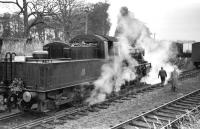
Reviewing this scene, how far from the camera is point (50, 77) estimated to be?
28.3 ft

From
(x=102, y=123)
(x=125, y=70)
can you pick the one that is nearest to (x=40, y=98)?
(x=102, y=123)

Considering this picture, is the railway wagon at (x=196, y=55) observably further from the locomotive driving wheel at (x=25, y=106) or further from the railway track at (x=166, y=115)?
the locomotive driving wheel at (x=25, y=106)

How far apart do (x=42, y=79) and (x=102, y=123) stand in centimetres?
242

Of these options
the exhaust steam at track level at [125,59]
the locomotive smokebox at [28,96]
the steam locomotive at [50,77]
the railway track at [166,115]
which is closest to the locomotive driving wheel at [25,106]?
the steam locomotive at [50,77]

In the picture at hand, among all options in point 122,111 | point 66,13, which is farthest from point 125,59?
point 66,13

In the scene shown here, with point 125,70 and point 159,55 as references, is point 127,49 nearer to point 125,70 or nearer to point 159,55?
point 125,70

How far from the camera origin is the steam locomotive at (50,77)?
859 cm

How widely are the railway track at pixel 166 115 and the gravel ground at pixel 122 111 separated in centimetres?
44

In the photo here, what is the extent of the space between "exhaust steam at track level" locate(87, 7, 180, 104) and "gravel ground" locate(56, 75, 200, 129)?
1.34 metres

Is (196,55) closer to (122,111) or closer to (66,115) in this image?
(122,111)

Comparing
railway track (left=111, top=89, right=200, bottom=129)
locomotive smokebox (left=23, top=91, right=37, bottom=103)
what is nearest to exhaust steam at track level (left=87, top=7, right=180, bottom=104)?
railway track (left=111, top=89, right=200, bottom=129)

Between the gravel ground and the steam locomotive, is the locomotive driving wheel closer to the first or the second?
the steam locomotive

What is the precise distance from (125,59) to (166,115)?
5157 mm

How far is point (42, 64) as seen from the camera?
843 cm
